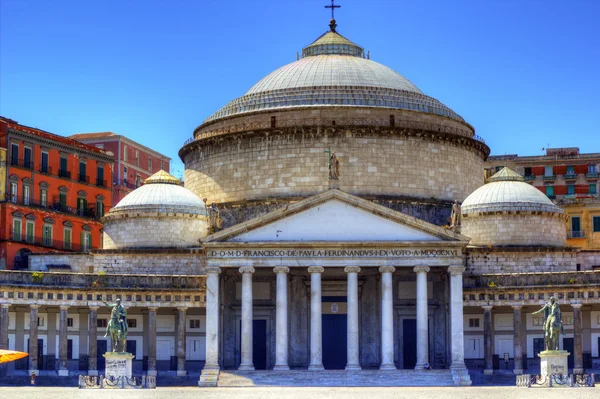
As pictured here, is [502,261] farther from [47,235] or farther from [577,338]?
[47,235]

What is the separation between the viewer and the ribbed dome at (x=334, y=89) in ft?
296

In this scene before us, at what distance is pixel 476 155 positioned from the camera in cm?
9431

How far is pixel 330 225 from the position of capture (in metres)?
79.1

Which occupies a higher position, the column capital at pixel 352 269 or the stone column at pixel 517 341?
the column capital at pixel 352 269

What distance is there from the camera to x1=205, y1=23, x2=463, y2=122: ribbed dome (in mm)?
90125

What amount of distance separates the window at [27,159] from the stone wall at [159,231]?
18.0 meters

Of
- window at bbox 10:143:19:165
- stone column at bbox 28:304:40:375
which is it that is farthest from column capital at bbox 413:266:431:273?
window at bbox 10:143:19:165

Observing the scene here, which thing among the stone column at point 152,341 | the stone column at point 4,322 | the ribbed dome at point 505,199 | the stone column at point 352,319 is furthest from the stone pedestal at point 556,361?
the stone column at point 4,322

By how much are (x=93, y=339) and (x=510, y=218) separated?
86.0 feet

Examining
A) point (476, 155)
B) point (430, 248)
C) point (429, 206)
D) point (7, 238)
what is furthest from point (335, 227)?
point (7, 238)

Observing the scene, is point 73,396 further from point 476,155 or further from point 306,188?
point 476,155

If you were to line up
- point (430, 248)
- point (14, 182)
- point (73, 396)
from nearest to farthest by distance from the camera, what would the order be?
point (73, 396) → point (430, 248) → point (14, 182)

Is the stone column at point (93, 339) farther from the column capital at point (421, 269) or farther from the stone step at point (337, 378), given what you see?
the column capital at point (421, 269)

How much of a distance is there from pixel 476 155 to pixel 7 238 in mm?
33830
